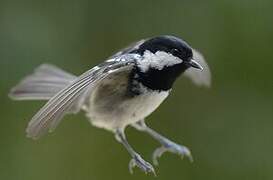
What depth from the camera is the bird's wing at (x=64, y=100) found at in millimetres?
1166

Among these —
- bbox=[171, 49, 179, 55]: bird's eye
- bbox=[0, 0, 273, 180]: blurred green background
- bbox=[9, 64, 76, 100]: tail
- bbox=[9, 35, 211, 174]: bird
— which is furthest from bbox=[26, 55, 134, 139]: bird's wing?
bbox=[0, 0, 273, 180]: blurred green background

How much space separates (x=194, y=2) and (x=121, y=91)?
34.3 inches

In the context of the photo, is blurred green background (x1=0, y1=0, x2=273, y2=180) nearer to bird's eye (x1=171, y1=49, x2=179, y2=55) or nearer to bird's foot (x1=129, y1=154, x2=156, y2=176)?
bird's foot (x1=129, y1=154, x2=156, y2=176)

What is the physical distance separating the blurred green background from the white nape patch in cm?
81

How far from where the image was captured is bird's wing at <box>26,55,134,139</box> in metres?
1.17

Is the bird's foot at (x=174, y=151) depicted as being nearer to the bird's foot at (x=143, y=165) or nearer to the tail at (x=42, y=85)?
the bird's foot at (x=143, y=165)

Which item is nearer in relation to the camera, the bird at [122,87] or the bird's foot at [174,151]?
the bird at [122,87]

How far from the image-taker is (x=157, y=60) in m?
1.35

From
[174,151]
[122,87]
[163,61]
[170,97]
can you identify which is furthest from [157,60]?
[170,97]

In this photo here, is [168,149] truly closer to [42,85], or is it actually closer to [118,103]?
[118,103]

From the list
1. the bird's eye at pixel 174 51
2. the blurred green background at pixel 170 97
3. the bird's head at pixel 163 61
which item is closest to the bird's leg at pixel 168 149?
the bird's head at pixel 163 61

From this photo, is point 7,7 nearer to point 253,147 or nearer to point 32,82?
point 32,82

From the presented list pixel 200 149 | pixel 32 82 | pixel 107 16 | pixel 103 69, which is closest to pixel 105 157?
pixel 200 149

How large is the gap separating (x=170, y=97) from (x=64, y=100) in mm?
1031
